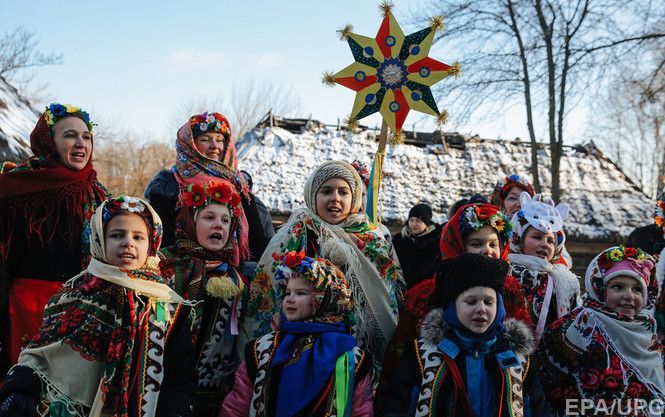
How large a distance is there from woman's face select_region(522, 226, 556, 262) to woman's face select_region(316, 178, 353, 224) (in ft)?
4.18

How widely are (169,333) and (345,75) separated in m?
2.65

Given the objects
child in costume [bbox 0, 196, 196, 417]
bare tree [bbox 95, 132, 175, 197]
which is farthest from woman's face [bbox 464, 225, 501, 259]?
bare tree [bbox 95, 132, 175, 197]

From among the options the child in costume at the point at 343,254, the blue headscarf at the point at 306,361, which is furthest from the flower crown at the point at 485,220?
the blue headscarf at the point at 306,361

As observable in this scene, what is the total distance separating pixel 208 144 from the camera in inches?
196

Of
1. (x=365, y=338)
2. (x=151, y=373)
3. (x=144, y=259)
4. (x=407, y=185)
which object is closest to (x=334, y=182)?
(x=365, y=338)

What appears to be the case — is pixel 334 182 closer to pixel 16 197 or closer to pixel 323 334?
pixel 323 334

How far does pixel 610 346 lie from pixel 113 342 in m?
2.83

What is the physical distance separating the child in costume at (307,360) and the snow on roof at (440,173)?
10.1 metres

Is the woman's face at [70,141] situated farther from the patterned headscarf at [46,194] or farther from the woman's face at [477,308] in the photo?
the woman's face at [477,308]

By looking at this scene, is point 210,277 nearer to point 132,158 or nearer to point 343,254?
point 343,254

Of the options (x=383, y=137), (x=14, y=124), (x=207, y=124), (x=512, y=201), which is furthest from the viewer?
(x=14, y=124)

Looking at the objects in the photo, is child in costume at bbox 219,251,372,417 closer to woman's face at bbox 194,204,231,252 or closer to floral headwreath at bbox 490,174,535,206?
woman's face at bbox 194,204,231,252

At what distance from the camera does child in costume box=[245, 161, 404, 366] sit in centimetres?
420

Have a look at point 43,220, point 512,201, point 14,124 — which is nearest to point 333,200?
point 43,220
